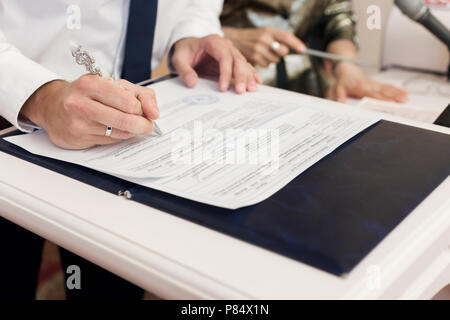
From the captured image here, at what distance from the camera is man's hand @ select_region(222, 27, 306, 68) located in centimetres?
112

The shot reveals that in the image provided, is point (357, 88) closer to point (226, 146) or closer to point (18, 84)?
point (226, 146)

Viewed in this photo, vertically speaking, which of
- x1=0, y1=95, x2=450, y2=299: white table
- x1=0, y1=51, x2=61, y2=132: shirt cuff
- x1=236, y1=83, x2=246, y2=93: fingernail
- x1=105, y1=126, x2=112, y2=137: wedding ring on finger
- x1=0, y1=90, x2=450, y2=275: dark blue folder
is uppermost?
x1=0, y1=51, x2=61, y2=132: shirt cuff

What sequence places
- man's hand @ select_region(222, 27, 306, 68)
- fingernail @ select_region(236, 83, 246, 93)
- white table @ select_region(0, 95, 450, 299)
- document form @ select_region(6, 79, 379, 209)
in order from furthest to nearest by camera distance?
man's hand @ select_region(222, 27, 306, 68) → fingernail @ select_region(236, 83, 246, 93) → document form @ select_region(6, 79, 379, 209) → white table @ select_region(0, 95, 450, 299)

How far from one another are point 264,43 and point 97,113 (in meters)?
0.69

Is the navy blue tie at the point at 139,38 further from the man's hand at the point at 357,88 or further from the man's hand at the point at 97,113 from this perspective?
the man's hand at the point at 357,88

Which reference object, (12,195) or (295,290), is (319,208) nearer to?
(295,290)

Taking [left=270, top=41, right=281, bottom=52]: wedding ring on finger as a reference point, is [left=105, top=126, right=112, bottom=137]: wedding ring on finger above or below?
above

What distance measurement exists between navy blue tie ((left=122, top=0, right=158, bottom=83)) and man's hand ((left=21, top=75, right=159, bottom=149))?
0.25 m

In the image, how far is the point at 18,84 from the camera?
627mm

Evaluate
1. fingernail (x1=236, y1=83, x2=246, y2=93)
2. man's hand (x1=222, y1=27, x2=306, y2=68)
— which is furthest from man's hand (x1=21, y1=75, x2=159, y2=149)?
man's hand (x1=222, y1=27, x2=306, y2=68)

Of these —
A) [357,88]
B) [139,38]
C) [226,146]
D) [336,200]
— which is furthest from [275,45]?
[336,200]

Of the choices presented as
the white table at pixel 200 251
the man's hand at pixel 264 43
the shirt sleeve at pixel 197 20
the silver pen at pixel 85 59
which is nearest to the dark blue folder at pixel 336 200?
the white table at pixel 200 251

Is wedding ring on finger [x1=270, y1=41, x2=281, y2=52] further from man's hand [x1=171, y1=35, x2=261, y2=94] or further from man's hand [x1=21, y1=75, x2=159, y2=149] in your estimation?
man's hand [x1=21, y1=75, x2=159, y2=149]

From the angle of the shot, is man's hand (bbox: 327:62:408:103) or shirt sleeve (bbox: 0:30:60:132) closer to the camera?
shirt sleeve (bbox: 0:30:60:132)
